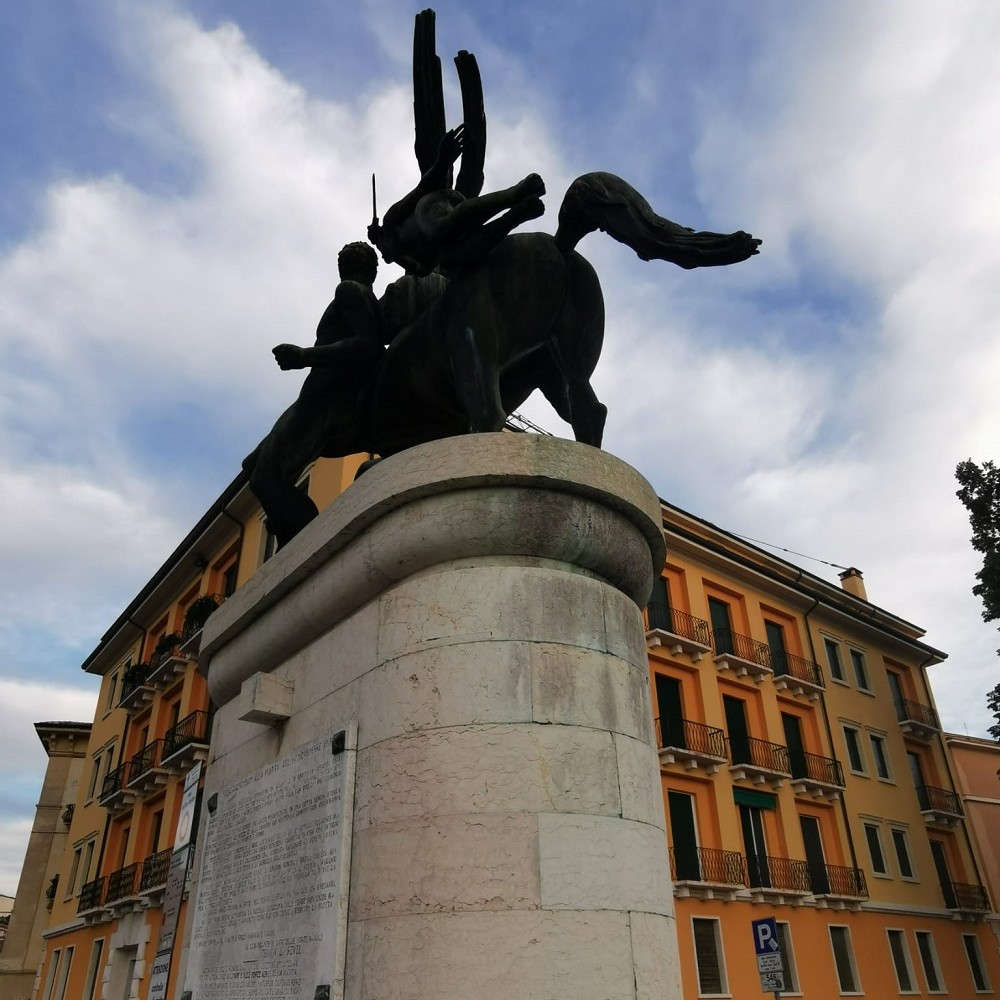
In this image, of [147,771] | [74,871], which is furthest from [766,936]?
[74,871]

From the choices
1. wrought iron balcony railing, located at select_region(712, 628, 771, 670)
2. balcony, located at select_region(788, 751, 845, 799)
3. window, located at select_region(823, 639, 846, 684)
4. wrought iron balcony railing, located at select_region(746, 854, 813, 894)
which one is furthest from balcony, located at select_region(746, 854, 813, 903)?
window, located at select_region(823, 639, 846, 684)

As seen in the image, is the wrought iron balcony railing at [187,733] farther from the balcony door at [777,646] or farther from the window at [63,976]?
the balcony door at [777,646]

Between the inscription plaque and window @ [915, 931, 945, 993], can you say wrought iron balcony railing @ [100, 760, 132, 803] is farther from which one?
the inscription plaque

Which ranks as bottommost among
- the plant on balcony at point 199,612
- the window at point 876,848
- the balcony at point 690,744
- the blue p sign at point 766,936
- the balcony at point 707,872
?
the blue p sign at point 766,936

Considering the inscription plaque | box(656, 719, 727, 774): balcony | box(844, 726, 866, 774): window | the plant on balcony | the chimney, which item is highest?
the chimney

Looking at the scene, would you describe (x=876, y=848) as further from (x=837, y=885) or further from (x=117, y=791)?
(x=117, y=791)

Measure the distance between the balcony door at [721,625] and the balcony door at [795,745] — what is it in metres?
2.21

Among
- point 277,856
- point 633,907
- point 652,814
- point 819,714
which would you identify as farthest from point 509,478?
point 819,714

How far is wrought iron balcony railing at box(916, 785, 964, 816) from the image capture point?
3209 cm

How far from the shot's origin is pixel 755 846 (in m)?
24.9

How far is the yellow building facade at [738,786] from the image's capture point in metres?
23.5

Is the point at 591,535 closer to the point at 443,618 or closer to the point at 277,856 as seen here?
the point at 443,618

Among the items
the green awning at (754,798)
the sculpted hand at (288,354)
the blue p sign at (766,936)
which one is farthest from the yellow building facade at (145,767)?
the sculpted hand at (288,354)

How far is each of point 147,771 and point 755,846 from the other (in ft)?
58.8
